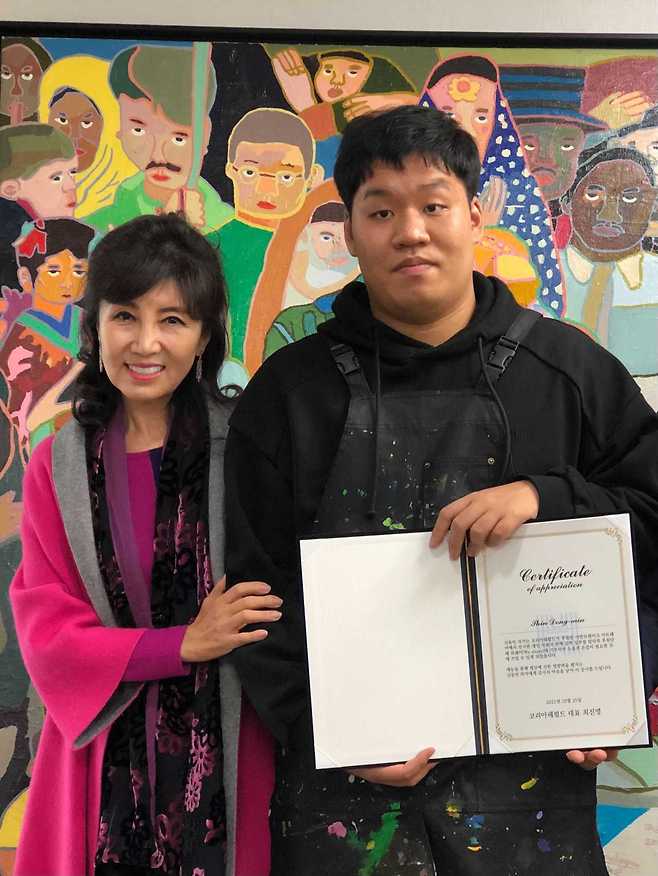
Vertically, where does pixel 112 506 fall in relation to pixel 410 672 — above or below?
above

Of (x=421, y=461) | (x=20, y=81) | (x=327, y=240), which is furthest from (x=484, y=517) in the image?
(x=20, y=81)

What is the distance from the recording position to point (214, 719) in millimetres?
1434

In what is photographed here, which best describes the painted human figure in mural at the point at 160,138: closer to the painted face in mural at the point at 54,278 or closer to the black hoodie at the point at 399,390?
the painted face in mural at the point at 54,278

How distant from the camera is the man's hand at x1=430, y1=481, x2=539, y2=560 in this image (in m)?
1.21

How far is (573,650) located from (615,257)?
1.02 metres

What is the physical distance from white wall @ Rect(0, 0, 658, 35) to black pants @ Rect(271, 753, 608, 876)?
1482 mm

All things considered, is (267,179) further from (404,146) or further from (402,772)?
(402,772)

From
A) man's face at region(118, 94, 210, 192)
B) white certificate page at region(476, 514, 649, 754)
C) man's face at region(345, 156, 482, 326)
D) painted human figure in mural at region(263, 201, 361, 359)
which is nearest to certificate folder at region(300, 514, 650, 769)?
white certificate page at region(476, 514, 649, 754)

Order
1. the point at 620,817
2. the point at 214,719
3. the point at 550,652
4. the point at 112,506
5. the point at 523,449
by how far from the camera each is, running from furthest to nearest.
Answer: the point at 620,817
the point at 112,506
the point at 214,719
the point at 523,449
the point at 550,652

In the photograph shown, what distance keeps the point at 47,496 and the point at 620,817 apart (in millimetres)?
1269

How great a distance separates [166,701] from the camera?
1.48 metres

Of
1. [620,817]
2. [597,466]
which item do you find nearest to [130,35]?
[597,466]

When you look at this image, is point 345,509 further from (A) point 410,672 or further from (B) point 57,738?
(B) point 57,738

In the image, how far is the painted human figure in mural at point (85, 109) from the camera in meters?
1.96
